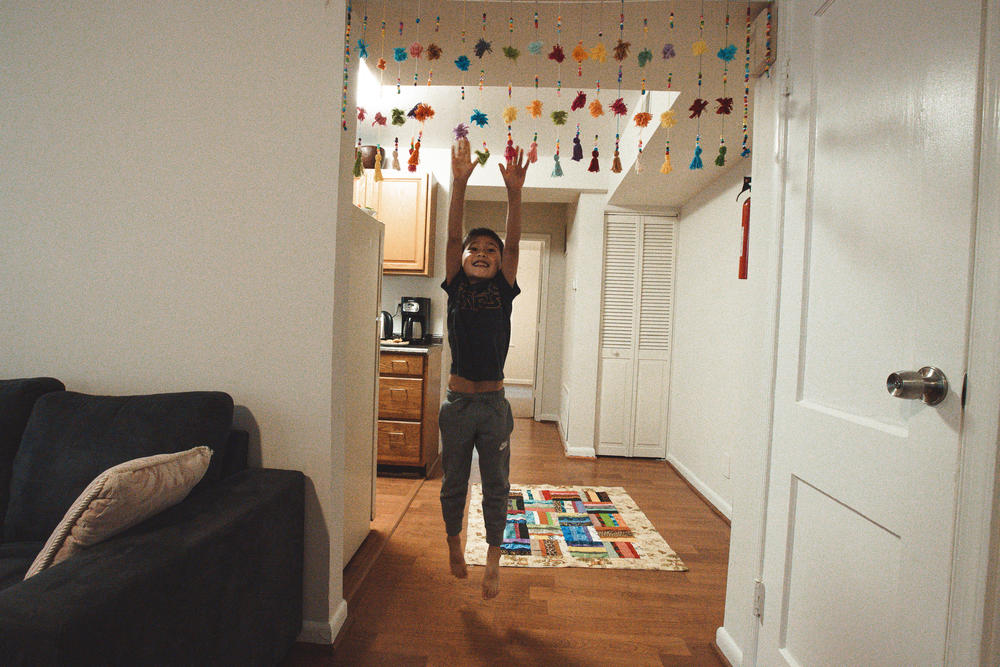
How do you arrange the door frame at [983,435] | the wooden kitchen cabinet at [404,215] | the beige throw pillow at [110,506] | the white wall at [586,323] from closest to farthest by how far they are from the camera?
the door frame at [983,435], the beige throw pillow at [110,506], the wooden kitchen cabinet at [404,215], the white wall at [586,323]

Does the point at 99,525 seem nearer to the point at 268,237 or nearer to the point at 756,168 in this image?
the point at 268,237

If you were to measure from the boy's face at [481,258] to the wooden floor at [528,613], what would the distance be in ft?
4.25

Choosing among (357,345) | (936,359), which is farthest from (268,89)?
(936,359)

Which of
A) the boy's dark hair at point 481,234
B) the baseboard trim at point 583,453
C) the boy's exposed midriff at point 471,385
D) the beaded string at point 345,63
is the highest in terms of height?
the beaded string at point 345,63

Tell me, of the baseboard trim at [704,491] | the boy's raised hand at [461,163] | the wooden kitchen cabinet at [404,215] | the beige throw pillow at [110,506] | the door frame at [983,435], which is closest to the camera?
the door frame at [983,435]

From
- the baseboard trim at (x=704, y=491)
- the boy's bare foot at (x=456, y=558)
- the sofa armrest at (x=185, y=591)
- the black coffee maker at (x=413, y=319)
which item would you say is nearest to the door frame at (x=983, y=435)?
the boy's bare foot at (x=456, y=558)

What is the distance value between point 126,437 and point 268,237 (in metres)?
0.73

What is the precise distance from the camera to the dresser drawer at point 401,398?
3387 mm

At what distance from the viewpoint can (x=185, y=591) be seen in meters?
1.01

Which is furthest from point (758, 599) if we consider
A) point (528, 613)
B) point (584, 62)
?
point (584, 62)

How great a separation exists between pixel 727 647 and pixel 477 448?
1.11m

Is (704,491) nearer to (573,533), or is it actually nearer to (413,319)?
(573,533)

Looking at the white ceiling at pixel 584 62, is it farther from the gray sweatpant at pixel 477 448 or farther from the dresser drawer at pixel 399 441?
the dresser drawer at pixel 399 441

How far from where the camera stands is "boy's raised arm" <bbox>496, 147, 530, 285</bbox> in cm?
145
